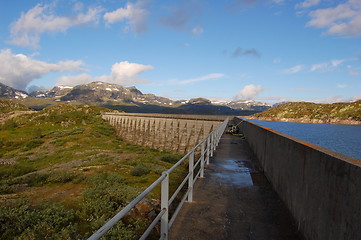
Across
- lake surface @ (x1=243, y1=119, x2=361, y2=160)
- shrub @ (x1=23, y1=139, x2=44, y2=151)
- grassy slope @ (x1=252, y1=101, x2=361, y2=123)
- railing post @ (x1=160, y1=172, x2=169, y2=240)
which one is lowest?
shrub @ (x1=23, y1=139, x2=44, y2=151)

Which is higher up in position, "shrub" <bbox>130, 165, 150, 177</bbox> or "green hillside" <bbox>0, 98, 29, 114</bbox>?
"green hillside" <bbox>0, 98, 29, 114</bbox>

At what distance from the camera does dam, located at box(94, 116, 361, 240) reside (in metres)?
3.21

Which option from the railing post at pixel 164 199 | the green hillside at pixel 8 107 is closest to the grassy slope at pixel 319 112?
the railing post at pixel 164 199

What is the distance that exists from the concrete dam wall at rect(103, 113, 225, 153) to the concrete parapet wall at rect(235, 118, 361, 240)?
2882 cm

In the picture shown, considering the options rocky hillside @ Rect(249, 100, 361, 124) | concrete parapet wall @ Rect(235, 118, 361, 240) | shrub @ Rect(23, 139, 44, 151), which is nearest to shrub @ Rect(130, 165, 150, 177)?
concrete parapet wall @ Rect(235, 118, 361, 240)

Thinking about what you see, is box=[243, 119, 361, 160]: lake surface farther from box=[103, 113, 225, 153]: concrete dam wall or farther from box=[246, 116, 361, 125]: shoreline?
box=[103, 113, 225, 153]: concrete dam wall

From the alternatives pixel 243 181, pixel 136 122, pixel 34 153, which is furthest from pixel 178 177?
pixel 136 122

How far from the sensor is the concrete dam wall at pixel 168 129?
3666 centimetres

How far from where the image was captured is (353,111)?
109 metres

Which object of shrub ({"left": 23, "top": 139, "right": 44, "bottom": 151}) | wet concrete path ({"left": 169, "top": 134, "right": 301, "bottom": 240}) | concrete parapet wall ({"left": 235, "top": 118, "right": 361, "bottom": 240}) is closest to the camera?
concrete parapet wall ({"left": 235, "top": 118, "right": 361, "bottom": 240})

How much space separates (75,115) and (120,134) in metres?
20.7

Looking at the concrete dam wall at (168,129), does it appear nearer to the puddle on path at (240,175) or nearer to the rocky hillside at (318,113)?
the puddle on path at (240,175)

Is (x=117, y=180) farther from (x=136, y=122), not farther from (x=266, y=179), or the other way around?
(x=136, y=122)

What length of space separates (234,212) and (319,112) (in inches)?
5457
